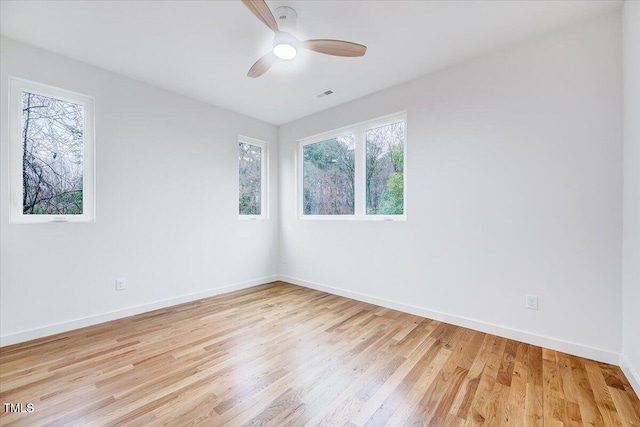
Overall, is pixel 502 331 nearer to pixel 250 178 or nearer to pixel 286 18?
pixel 286 18

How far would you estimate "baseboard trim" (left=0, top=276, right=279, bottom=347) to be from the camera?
2.36 meters

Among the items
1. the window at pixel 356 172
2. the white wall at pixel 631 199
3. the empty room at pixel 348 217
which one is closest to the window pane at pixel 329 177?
the window at pixel 356 172

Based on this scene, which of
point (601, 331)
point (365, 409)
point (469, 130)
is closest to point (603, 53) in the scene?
point (469, 130)

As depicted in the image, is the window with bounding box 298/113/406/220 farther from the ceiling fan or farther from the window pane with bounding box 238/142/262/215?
the ceiling fan

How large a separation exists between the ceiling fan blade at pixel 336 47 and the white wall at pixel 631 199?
1.74m

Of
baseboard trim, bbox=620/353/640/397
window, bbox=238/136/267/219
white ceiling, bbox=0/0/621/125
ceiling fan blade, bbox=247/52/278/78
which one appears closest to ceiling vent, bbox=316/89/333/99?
white ceiling, bbox=0/0/621/125

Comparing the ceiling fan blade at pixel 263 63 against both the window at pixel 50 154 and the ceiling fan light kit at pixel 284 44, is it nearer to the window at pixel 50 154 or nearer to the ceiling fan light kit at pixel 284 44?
the ceiling fan light kit at pixel 284 44

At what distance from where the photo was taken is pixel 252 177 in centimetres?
436

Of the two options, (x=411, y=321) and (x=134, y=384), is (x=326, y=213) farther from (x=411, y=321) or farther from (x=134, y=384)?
(x=134, y=384)

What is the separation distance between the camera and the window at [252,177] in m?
4.19

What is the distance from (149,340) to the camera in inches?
95.1

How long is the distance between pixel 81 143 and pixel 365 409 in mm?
3449

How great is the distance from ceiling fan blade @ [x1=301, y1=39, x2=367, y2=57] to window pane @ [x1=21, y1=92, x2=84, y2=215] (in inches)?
97.4

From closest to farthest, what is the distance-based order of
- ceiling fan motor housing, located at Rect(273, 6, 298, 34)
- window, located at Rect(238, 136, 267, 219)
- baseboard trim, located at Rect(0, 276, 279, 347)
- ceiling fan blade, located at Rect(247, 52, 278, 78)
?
ceiling fan motor housing, located at Rect(273, 6, 298, 34) → ceiling fan blade, located at Rect(247, 52, 278, 78) → baseboard trim, located at Rect(0, 276, 279, 347) → window, located at Rect(238, 136, 267, 219)
